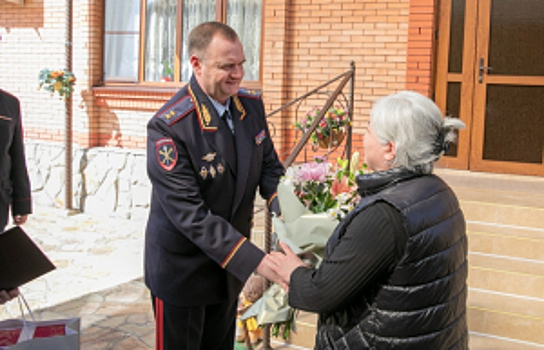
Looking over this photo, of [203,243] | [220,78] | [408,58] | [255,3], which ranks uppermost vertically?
[255,3]

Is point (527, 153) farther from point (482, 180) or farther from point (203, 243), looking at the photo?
point (203, 243)

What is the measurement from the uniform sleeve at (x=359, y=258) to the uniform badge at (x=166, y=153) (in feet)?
2.95

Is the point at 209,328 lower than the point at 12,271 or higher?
lower

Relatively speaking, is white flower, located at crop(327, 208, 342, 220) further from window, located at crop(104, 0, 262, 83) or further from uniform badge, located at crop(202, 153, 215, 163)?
window, located at crop(104, 0, 262, 83)

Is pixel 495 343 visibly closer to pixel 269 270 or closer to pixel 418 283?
pixel 269 270

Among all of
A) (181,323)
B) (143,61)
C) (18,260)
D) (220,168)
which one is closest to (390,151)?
(220,168)

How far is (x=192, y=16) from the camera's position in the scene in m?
8.86

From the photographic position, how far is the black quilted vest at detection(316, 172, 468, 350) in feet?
5.64

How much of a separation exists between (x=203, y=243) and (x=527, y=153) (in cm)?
527

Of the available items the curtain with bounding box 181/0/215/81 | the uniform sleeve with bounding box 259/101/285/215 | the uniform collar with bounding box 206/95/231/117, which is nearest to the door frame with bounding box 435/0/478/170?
the curtain with bounding box 181/0/215/81

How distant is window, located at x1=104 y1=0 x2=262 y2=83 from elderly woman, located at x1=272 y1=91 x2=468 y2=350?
700cm

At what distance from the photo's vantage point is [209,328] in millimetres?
2797

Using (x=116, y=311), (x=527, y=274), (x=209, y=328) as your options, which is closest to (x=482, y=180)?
(x=527, y=274)

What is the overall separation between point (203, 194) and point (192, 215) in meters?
0.16
